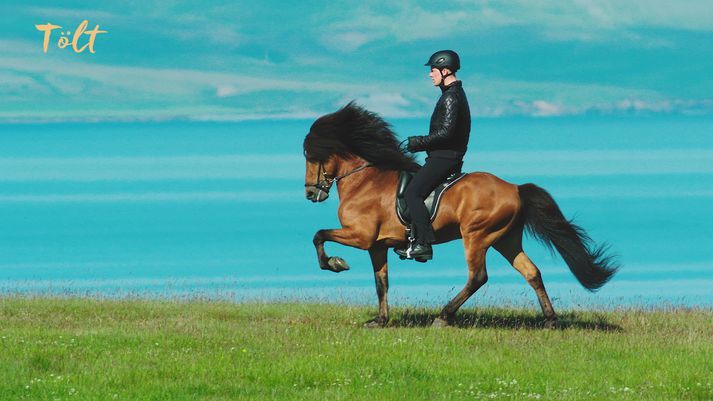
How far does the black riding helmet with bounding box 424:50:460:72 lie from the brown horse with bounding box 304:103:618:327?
4.40 feet

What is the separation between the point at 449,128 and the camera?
46.3 feet

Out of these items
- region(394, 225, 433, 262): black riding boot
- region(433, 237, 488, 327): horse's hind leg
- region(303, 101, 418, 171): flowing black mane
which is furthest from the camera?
region(303, 101, 418, 171): flowing black mane

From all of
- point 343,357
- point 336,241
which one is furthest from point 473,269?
point 343,357

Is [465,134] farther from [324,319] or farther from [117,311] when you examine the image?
[117,311]

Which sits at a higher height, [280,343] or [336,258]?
[336,258]

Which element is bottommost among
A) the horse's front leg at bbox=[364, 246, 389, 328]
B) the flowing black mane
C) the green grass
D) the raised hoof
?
the green grass

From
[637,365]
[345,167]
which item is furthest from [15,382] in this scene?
[637,365]

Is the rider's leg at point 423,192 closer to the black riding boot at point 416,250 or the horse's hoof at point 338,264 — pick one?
the black riding boot at point 416,250

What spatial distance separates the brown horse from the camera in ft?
47.6

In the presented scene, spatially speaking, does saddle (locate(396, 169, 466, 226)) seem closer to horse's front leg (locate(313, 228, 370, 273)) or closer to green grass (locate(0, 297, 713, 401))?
horse's front leg (locate(313, 228, 370, 273))

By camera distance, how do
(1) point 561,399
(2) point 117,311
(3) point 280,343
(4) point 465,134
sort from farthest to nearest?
(2) point 117,311 < (4) point 465,134 < (3) point 280,343 < (1) point 561,399

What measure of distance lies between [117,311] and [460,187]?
6.25 m

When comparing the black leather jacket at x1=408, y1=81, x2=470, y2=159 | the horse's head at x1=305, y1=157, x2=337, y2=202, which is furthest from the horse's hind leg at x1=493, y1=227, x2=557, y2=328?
the horse's head at x1=305, y1=157, x2=337, y2=202

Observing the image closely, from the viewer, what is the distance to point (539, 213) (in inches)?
591
